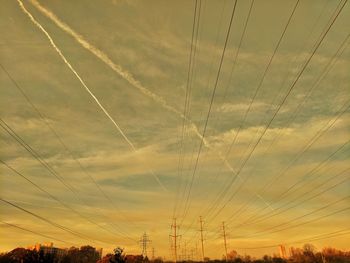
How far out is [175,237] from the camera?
375ft

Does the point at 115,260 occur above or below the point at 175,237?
below

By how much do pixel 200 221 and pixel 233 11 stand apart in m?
114

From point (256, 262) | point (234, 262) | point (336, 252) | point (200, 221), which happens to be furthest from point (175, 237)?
point (336, 252)

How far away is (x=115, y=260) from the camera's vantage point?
84375 millimetres

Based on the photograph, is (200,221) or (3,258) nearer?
(200,221)

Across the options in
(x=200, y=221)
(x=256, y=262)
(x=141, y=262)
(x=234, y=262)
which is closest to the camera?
(x=200, y=221)

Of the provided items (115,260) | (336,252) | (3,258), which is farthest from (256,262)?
(3,258)

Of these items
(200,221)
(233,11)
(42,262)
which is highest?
(200,221)

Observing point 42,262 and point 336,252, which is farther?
point 336,252

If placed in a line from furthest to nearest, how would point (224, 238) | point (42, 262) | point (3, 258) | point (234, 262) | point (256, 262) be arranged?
point (256, 262) < point (234, 262) < point (3, 258) < point (224, 238) < point (42, 262)

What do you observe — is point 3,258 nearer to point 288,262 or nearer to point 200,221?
point 200,221

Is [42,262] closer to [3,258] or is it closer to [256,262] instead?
[3,258]

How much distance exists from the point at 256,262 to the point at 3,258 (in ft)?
418

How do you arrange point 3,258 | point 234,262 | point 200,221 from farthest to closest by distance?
1. point 234,262
2. point 3,258
3. point 200,221
